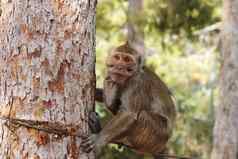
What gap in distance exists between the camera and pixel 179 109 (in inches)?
642

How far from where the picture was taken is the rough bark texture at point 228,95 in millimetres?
11696

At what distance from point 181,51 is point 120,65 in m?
13.5

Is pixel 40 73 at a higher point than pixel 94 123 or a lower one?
higher

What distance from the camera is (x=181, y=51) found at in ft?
61.6

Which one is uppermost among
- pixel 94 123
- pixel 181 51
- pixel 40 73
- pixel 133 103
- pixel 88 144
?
pixel 181 51

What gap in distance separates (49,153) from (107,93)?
1.91m

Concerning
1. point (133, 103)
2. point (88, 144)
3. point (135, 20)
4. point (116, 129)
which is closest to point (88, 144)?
point (88, 144)

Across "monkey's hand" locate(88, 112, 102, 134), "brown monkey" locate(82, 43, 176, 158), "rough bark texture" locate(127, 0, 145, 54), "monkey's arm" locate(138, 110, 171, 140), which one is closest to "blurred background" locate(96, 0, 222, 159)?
"rough bark texture" locate(127, 0, 145, 54)

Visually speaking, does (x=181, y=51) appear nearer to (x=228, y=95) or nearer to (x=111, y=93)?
(x=228, y=95)

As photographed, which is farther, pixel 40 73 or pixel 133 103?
pixel 133 103

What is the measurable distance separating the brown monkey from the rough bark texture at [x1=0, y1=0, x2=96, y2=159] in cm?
121

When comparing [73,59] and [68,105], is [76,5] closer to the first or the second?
[73,59]

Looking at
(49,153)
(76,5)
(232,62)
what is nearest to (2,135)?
(49,153)

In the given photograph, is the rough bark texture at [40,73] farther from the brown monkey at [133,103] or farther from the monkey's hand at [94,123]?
the brown monkey at [133,103]
